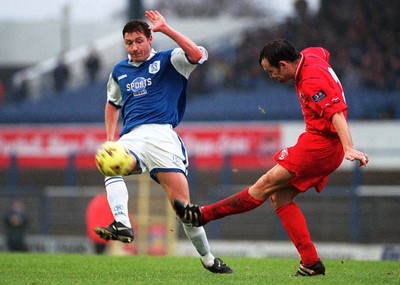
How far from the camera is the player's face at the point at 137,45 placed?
25.2ft

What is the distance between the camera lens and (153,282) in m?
6.88

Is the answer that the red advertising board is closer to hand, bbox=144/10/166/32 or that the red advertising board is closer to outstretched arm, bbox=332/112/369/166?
hand, bbox=144/10/166/32

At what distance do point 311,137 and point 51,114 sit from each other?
1971 cm

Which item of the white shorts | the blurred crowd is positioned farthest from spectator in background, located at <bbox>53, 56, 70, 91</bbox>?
the white shorts

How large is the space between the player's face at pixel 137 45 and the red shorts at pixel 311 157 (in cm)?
149

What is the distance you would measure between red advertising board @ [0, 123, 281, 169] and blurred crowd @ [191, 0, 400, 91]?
2.56 m

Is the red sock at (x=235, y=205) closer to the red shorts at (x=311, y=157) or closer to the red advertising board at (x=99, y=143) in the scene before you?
the red shorts at (x=311, y=157)

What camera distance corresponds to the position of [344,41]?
25.1 metres

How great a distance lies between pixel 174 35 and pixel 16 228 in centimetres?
1537

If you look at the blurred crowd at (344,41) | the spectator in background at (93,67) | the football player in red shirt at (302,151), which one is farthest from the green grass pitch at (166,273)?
the spectator in background at (93,67)

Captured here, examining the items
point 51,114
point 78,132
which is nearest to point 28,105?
point 51,114

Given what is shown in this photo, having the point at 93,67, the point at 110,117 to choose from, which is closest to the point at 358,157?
the point at 110,117

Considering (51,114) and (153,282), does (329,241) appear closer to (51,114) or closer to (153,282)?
(51,114)

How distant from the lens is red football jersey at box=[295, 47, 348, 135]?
698 centimetres
